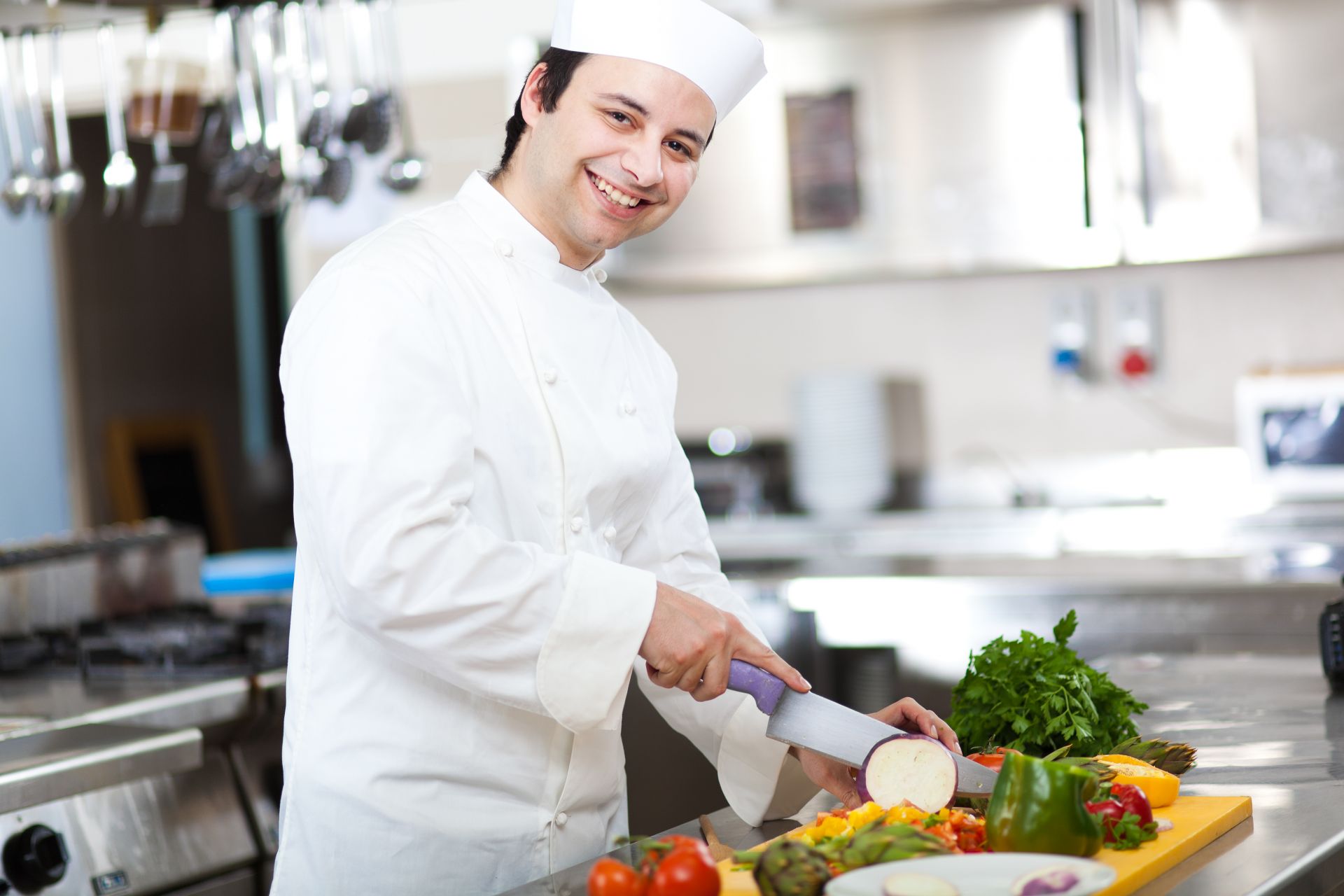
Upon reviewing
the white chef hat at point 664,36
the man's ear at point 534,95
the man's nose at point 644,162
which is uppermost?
the white chef hat at point 664,36

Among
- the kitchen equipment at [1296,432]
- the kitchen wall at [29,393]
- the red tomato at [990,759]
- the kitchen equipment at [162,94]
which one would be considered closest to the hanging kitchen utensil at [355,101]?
the kitchen equipment at [162,94]

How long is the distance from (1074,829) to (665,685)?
358 millimetres

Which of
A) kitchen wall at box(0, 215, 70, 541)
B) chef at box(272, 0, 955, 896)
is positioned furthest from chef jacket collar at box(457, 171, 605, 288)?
kitchen wall at box(0, 215, 70, 541)

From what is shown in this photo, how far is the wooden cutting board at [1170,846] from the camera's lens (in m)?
1.14

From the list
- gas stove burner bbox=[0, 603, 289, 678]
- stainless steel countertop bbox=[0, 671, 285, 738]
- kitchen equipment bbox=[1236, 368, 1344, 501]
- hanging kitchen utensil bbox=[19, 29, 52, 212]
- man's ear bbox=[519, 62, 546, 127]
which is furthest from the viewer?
kitchen equipment bbox=[1236, 368, 1344, 501]

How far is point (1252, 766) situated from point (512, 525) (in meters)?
0.74

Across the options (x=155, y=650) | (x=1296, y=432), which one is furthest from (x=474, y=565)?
(x=1296, y=432)

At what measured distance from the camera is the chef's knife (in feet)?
4.39

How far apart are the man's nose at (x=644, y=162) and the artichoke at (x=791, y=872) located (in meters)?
0.65

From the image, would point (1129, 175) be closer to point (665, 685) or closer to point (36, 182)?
point (36, 182)

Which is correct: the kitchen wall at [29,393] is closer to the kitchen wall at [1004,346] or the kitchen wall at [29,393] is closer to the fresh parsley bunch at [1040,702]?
the kitchen wall at [1004,346]

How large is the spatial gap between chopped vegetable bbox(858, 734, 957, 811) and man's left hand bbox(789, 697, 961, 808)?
0.09m

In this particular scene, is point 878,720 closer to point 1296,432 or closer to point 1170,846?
point 1170,846

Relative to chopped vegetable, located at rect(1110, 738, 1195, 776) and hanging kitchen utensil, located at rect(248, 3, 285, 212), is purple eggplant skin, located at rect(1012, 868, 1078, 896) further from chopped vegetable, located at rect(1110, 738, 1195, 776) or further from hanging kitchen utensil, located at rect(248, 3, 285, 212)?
hanging kitchen utensil, located at rect(248, 3, 285, 212)
